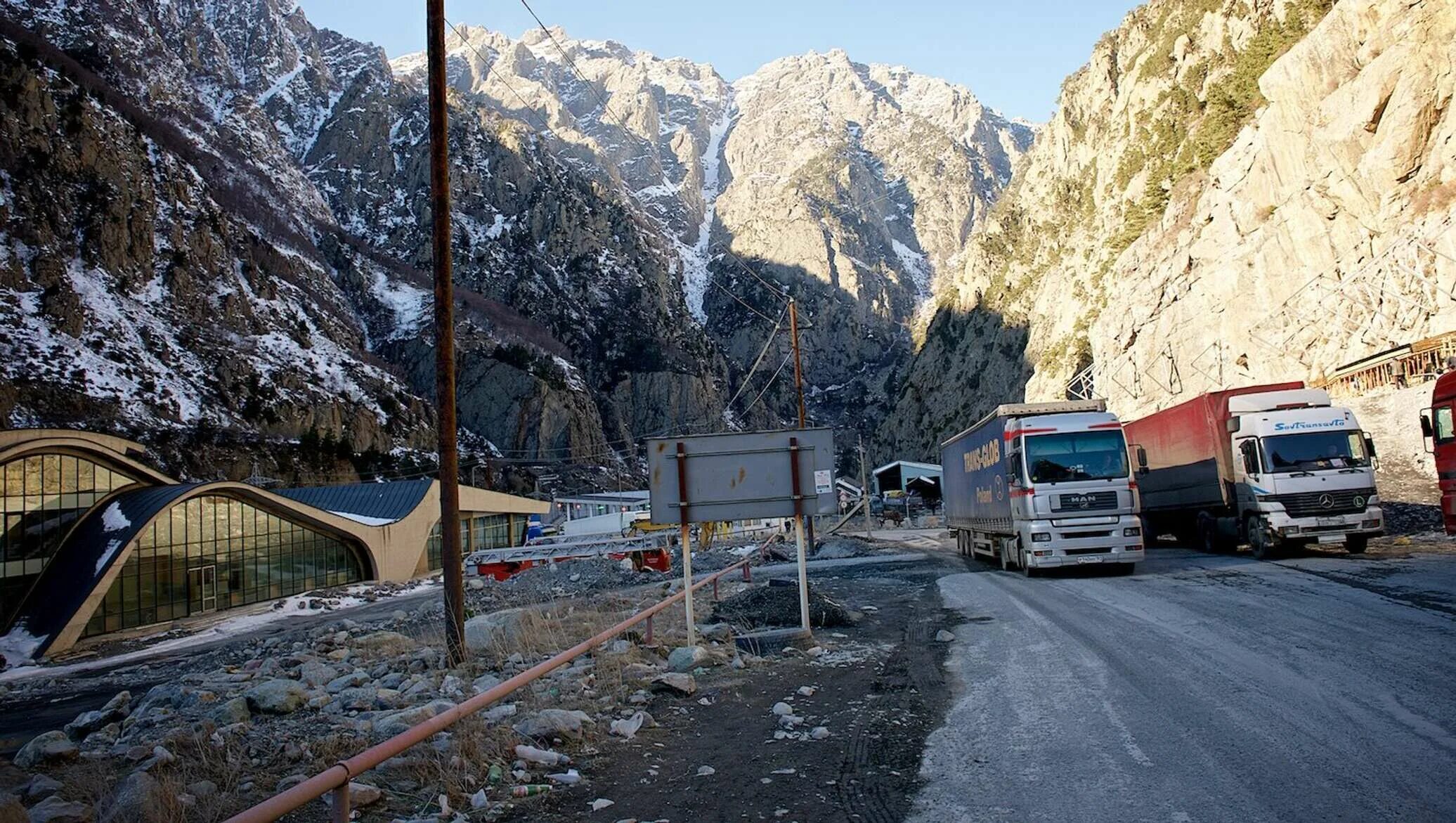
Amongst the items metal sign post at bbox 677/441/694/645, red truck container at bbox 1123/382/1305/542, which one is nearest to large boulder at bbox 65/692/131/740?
metal sign post at bbox 677/441/694/645

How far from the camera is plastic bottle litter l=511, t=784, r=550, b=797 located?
221 inches

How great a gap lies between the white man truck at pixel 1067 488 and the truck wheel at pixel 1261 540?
2846mm

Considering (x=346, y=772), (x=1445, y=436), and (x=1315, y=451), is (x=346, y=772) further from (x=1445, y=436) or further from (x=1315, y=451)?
(x=1445, y=436)

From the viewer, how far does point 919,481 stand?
260 ft

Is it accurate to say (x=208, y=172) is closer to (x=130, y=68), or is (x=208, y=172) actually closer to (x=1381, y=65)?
(x=130, y=68)

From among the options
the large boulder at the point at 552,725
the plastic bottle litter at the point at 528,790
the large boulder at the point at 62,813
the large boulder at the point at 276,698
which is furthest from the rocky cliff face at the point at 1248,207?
the large boulder at the point at 62,813

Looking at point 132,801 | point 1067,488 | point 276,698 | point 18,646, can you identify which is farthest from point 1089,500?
point 18,646

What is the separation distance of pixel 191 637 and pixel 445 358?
22.8m

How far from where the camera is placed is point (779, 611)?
512 inches

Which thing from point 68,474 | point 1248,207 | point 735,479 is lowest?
point 735,479

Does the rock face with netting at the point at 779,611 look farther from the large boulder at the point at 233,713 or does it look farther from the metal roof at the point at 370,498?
the metal roof at the point at 370,498

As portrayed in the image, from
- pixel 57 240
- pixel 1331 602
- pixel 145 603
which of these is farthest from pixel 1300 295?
pixel 57 240

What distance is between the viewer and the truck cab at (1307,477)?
692 inches

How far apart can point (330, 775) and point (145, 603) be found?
35.3 m
